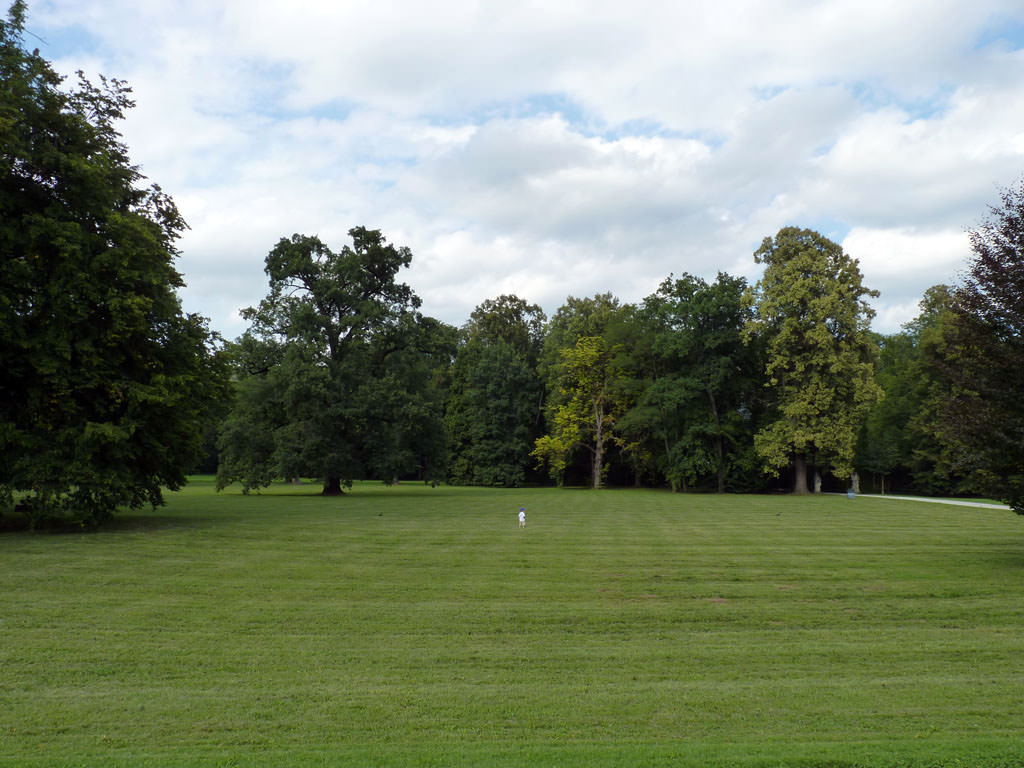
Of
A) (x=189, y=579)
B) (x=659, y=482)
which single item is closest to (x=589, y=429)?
(x=659, y=482)

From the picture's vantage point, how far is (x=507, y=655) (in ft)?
25.1

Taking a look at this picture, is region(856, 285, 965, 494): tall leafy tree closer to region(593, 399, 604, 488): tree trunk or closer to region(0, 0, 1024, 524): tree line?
region(0, 0, 1024, 524): tree line

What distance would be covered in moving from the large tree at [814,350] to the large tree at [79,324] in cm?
3570

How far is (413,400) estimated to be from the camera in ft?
129

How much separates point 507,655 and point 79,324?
51.7 ft

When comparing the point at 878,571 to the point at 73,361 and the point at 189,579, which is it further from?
the point at 73,361

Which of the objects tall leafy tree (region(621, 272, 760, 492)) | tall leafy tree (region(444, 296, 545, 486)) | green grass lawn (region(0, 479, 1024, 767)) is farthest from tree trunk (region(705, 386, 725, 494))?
green grass lawn (region(0, 479, 1024, 767))

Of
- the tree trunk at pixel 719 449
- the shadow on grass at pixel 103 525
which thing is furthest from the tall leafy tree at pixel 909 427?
the shadow on grass at pixel 103 525

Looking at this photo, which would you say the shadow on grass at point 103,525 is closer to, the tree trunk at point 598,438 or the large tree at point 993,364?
the large tree at point 993,364

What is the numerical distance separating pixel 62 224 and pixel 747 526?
66.8 feet

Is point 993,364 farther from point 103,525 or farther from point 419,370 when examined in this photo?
point 419,370

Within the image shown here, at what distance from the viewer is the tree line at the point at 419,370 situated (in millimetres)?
16562

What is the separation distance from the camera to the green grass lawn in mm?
5207

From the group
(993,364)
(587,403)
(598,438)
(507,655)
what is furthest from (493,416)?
(507,655)
